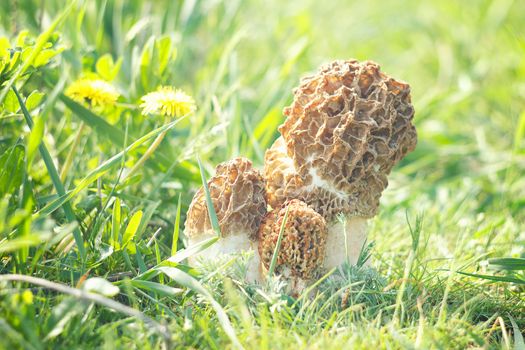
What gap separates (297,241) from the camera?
9.14 ft

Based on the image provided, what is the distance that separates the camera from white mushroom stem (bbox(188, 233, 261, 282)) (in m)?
2.90

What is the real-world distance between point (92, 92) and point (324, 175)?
1.38 m

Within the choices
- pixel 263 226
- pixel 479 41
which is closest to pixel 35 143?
pixel 263 226

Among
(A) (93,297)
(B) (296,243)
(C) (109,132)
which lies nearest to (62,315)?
(A) (93,297)

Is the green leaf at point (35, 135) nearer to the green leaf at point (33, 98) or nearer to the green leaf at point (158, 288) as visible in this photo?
the green leaf at point (33, 98)

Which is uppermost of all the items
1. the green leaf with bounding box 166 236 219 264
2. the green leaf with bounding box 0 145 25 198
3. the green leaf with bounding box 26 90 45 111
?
the green leaf with bounding box 26 90 45 111

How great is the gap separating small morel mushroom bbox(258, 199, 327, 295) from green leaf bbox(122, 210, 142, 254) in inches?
23.6

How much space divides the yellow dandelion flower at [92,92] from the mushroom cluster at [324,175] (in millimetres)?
821

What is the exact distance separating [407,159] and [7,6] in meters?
3.99

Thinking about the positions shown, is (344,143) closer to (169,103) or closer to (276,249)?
(276,249)

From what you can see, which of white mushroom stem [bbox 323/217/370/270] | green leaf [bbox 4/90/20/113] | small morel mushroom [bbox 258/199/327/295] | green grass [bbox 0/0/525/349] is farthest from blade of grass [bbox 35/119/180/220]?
white mushroom stem [bbox 323/217/370/270]

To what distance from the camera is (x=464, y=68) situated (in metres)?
7.05

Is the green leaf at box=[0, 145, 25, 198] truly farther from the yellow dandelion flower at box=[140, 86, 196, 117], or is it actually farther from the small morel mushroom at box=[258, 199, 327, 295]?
the small morel mushroom at box=[258, 199, 327, 295]

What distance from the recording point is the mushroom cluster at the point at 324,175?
286cm
